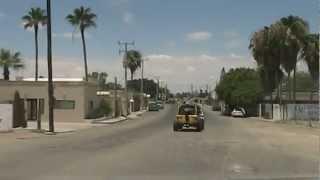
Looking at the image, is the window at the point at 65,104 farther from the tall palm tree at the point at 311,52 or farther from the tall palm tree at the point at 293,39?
the tall palm tree at the point at 311,52

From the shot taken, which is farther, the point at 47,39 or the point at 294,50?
the point at 294,50

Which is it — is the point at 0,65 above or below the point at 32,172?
above

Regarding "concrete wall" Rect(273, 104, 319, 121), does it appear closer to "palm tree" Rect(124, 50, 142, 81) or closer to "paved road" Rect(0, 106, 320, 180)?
"paved road" Rect(0, 106, 320, 180)

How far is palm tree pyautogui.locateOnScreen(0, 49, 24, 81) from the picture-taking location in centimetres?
9481

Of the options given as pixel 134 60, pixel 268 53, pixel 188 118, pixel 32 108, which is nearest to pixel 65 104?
pixel 32 108

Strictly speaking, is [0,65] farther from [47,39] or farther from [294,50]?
[47,39]

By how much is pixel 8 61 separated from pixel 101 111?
19478 mm

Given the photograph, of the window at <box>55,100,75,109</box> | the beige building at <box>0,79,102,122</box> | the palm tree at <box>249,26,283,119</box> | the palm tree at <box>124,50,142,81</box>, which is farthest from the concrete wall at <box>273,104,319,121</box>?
the palm tree at <box>124,50,142,81</box>

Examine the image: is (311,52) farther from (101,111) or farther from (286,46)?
(101,111)

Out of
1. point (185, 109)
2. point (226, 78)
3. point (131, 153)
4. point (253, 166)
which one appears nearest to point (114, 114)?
point (226, 78)

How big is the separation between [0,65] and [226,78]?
155ft

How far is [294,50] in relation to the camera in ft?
246

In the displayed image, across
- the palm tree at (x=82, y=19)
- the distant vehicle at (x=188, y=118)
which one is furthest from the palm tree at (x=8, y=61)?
the distant vehicle at (x=188, y=118)

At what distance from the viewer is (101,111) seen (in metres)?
83.7
